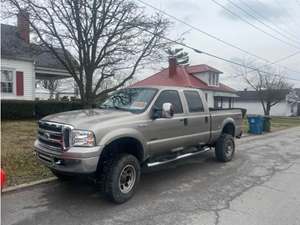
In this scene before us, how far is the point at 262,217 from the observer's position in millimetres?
4504

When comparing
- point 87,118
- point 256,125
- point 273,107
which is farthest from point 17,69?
point 273,107

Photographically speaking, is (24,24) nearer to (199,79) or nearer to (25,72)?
(25,72)

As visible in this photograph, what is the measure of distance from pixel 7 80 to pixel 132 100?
1542 centimetres

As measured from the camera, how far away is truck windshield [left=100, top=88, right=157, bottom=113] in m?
5.75

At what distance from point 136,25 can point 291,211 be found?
10084 millimetres

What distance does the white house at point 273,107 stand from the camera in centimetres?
5125

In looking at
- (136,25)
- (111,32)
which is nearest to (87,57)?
(111,32)

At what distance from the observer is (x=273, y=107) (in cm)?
5203

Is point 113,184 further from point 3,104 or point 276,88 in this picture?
point 276,88

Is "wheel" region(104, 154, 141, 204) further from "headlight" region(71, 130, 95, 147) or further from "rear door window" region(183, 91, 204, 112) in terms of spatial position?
"rear door window" region(183, 91, 204, 112)

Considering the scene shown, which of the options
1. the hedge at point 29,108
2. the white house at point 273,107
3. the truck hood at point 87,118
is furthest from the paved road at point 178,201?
the white house at point 273,107

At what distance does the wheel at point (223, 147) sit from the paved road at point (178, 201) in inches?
31.5

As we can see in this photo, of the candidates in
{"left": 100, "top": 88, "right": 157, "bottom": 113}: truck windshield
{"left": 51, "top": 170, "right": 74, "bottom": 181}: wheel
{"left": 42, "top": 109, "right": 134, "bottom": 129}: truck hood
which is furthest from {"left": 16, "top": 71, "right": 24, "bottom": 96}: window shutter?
{"left": 42, "top": 109, "right": 134, "bottom": 129}: truck hood

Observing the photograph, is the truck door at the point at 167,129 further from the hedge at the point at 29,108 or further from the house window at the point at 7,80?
the house window at the point at 7,80
